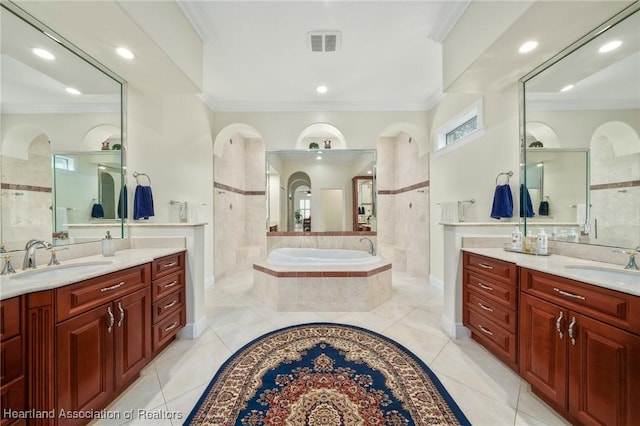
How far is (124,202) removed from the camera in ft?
7.84

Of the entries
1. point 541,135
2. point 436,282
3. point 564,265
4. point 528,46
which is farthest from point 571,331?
point 436,282

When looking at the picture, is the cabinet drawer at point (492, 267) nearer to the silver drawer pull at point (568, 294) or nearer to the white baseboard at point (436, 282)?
the silver drawer pull at point (568, 294)

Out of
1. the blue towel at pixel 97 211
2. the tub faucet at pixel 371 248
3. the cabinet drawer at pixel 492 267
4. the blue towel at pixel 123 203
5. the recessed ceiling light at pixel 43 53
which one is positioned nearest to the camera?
the recessed ceiling light at pixel 43 53

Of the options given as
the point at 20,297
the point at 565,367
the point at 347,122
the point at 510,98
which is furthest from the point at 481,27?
A: the point at 20,297

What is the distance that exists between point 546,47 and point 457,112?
1353 mm

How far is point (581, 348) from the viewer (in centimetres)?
124

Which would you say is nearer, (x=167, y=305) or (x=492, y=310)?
(x=492, y=310)

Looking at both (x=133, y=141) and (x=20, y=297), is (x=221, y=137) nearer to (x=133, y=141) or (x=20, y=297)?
(x=133, y=141)

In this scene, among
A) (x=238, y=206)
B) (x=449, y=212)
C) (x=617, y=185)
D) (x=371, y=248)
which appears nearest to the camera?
(x=617, y=185)

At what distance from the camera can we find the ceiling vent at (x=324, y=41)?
229 cm

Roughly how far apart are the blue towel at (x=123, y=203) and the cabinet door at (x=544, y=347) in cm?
357

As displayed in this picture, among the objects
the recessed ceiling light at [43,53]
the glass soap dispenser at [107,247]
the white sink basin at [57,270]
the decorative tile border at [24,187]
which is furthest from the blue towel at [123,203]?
the recessed ceiling light at [43,53]

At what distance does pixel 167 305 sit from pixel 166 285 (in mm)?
178

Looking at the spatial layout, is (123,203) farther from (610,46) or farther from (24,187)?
(610,46)
